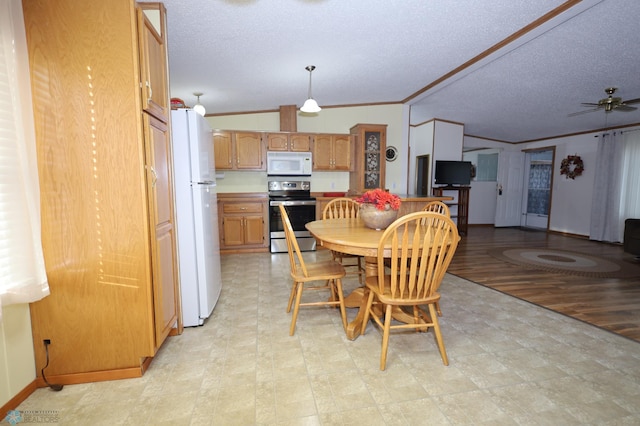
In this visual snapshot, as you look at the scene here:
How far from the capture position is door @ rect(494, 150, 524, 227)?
7.48 m

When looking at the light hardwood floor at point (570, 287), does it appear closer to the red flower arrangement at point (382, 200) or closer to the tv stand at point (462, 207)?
the tv stand at point (462, 207)

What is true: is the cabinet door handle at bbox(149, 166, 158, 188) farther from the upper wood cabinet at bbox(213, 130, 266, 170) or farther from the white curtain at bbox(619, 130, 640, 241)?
the white curtain at bbox(619, 130, 640, 241)

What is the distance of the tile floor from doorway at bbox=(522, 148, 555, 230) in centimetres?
621

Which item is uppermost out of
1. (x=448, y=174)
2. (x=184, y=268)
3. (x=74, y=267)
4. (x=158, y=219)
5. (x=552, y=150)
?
(x=552, y=150)

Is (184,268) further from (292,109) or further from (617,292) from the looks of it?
(617,292)

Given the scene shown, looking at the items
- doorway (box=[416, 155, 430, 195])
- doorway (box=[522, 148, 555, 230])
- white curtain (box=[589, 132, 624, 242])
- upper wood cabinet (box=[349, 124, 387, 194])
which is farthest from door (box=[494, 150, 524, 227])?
upper wood cabinet (box=[349, 124, 387, 194])

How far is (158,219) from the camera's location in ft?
5.70

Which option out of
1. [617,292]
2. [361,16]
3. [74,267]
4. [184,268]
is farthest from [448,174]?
[74,267]

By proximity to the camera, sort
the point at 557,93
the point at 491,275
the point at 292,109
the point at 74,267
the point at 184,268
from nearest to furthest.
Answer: the point at 74,267, the point at 184,268, the point at 491,275, the point at 557,93, the point at 292,109

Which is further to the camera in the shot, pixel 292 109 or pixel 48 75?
pixel 292 109

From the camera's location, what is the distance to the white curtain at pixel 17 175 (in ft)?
4.10

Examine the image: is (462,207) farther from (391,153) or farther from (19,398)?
(19,398)

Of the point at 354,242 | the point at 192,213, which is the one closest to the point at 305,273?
the point at 354,242

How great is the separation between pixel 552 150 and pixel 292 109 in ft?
20.7
